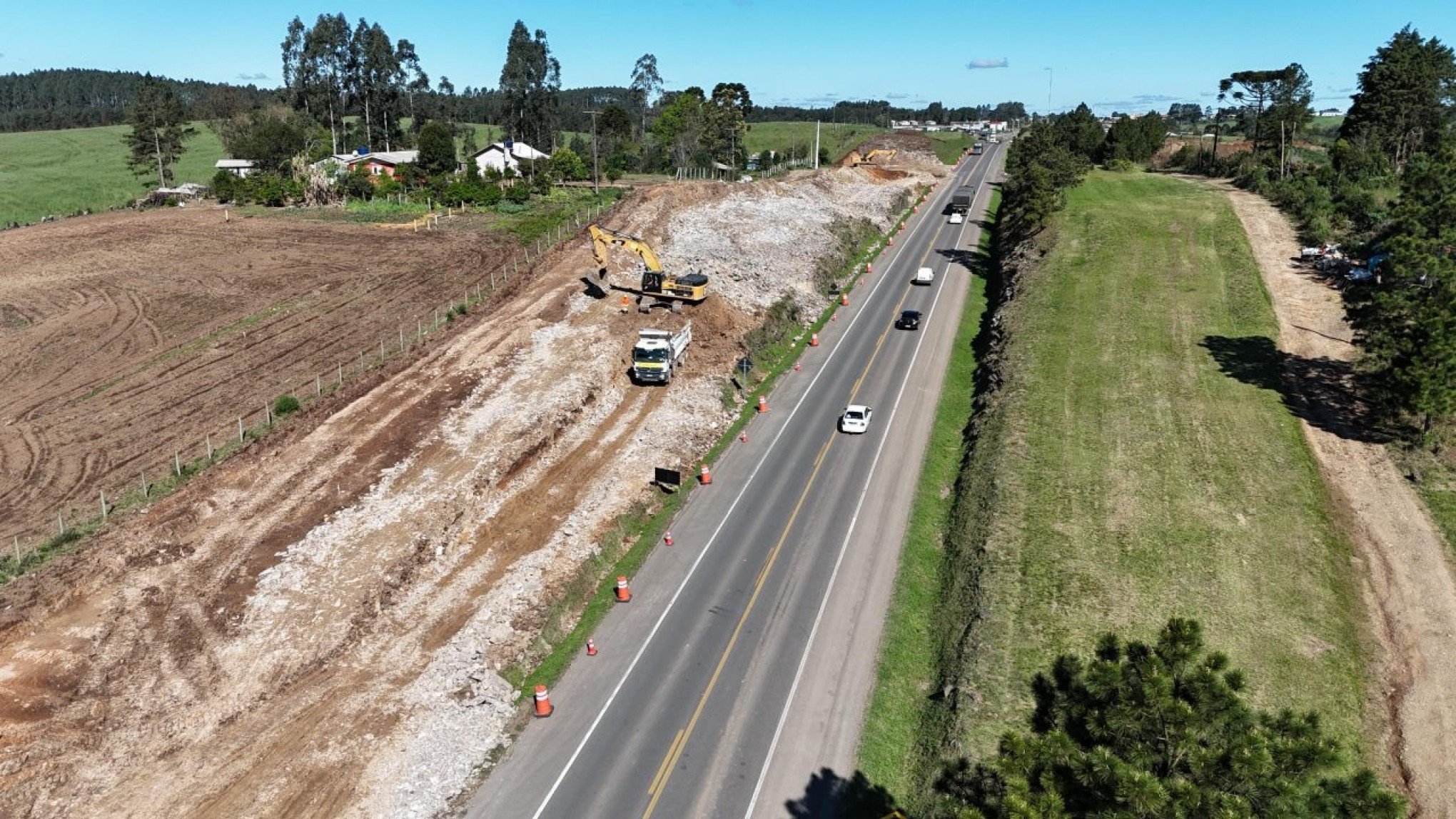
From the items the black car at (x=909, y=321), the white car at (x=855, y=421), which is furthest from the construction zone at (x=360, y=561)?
the black car at (x=909, y=321)

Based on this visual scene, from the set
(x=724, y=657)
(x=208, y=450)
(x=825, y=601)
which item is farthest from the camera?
(x=208, y=450)

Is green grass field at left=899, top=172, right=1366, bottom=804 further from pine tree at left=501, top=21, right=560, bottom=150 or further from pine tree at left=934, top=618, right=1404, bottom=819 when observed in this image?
pine tree at left=501, top=21, right=560, bottom=150

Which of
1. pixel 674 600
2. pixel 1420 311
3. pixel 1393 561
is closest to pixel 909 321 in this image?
pixel 1420 311

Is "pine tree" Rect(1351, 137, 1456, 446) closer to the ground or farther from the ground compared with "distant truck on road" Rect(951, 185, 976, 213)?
→ closer to the ground

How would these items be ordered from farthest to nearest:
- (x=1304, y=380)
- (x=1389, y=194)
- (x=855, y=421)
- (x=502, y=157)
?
1. (x=502, y=157)
2. (x=1389, y=194)
3. (x=1304, y=380)
4. (x=855, y=421)

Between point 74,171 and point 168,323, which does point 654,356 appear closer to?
point 168,323

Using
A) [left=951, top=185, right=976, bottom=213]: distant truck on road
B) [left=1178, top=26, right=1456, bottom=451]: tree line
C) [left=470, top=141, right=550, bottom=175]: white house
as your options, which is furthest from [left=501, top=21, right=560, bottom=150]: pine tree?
[left=1178, top=26, right=1456, bottom=451]: tree line
